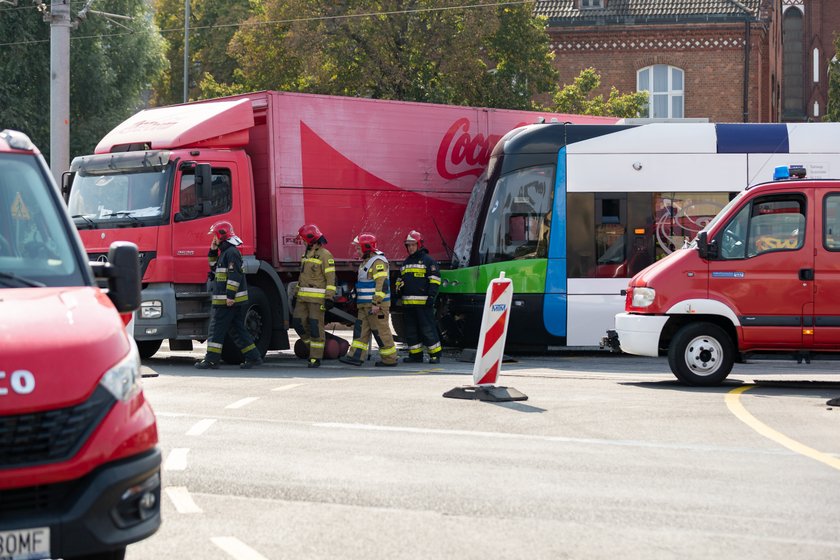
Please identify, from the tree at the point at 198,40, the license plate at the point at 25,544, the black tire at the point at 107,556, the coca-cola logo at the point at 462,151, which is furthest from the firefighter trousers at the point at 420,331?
the tree at the point at 198,40

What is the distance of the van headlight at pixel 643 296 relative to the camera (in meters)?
14.6

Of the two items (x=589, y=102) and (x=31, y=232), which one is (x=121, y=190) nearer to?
(x=31, y=232)

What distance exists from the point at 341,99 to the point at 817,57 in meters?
63.8

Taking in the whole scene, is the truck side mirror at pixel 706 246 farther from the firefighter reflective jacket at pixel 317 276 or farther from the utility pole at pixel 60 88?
the utility pole at pixel 60 88

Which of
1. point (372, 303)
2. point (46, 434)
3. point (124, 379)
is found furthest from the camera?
point (372, 303)

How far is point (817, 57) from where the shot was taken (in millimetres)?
77438

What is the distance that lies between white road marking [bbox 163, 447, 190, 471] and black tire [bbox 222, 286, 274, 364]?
863 centimetres

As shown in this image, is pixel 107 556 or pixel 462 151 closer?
pixel 107 556

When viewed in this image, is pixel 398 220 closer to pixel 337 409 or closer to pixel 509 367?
pixel 509 367

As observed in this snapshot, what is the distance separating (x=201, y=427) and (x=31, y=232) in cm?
486

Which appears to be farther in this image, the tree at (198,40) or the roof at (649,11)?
the tree at (198,40)

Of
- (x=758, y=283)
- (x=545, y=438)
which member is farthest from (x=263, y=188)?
(x=545, y=438)

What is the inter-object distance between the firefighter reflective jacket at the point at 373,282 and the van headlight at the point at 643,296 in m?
4.08

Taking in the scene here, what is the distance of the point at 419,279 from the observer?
1841 centimetres
